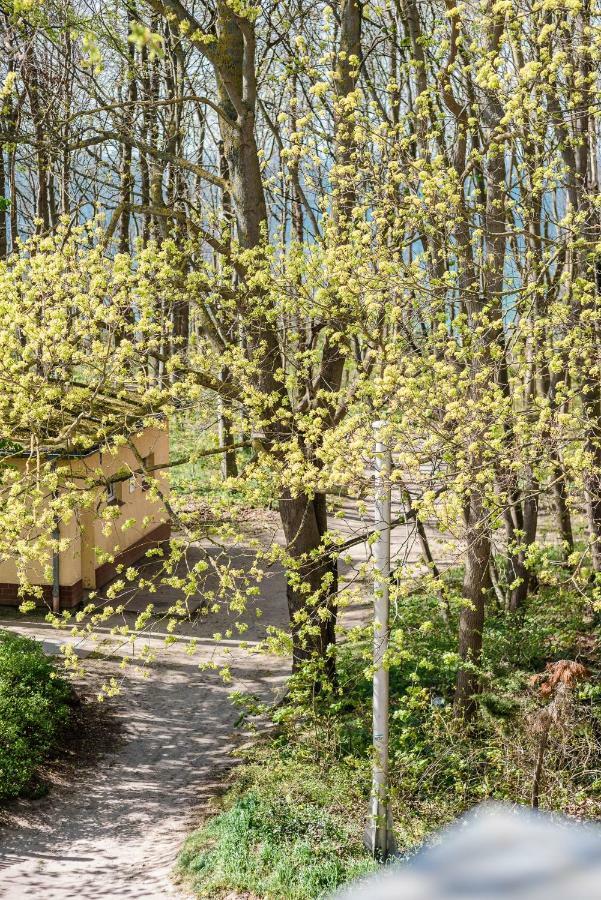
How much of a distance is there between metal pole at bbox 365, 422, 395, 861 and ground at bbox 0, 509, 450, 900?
1.01 ft

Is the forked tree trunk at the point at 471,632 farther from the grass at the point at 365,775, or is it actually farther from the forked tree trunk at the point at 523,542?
the forked tree trunk at the point at 523,542

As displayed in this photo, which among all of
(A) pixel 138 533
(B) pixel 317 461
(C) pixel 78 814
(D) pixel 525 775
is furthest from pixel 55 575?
(D) pixel 525 775

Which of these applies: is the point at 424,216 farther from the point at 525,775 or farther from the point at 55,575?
the point at 55,575

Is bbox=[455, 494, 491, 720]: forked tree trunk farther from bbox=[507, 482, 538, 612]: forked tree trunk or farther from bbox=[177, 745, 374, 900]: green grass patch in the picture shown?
bbox=[507, 482, 538, 612]: forked tree trunk

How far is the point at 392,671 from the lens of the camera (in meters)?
10.5

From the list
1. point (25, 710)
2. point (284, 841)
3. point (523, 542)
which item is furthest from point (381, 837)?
point (523, 542)

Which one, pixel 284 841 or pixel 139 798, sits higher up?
pixel 284 841

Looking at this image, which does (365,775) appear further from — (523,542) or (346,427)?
(523,542)

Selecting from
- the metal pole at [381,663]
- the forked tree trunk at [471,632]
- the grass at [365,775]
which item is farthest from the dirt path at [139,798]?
the forked tree trunk at [471,632]

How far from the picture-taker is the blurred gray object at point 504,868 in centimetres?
94

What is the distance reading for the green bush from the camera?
9.09 metres

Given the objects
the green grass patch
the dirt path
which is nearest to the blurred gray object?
the green grass patch

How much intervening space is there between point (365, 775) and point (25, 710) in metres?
4.30

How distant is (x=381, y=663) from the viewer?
6.84m
